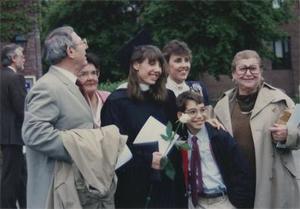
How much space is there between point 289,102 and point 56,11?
26002 mm

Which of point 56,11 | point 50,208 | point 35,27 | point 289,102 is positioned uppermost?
point 56,11

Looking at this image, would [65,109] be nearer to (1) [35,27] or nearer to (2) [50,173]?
(2) [50,173]

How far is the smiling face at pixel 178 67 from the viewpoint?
4527 millimetres

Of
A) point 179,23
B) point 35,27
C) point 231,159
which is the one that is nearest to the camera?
point 231,159

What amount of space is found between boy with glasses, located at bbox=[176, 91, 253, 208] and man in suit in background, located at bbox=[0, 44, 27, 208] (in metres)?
3.04

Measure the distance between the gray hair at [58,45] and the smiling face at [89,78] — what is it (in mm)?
874

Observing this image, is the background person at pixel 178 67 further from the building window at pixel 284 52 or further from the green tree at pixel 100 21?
the building window at pixel 284 52

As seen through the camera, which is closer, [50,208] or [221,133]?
[50,208]

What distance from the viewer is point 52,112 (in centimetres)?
345

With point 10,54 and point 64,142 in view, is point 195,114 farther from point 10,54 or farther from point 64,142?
point 10,54

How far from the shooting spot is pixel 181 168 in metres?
3.96

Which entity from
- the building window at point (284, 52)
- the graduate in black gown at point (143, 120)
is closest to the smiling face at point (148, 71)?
the graduate in black gown at point (143, 120)

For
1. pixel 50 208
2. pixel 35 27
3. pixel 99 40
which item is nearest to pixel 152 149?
pixel 50 208

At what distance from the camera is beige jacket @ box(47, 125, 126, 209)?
335 centimetres
